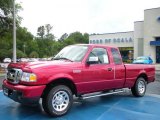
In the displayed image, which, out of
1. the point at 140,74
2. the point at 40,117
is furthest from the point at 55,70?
the point at 140,74

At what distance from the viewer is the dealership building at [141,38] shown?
46.4 m

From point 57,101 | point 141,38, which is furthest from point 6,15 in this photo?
point 141,38

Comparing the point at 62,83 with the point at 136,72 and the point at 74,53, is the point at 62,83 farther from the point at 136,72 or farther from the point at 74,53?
the point at 136,72

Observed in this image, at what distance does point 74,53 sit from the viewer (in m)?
7.77

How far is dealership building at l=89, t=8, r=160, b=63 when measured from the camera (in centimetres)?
4638

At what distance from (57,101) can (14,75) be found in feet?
4.13

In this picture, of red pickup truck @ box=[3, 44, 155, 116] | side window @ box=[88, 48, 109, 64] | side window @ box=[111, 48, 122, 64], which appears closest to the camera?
red pickup truck @ box=[3, 44, 155, 116]

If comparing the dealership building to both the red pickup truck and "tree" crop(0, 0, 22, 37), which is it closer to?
"tree" crop(0, 0, 22, 37)

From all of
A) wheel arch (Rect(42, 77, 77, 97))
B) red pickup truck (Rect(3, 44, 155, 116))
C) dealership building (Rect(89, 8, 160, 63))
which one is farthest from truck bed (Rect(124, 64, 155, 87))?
dealership building (Rect(89, 8, 160, 63))

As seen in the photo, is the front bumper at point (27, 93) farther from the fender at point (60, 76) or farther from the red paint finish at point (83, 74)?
the fender at point (60, 76)

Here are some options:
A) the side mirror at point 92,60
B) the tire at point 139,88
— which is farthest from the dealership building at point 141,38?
the side mirror at point 92,60

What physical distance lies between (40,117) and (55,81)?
0.96 metres

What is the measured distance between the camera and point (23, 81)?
6363mm

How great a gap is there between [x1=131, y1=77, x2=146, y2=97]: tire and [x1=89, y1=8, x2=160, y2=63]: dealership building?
37.2 meters
